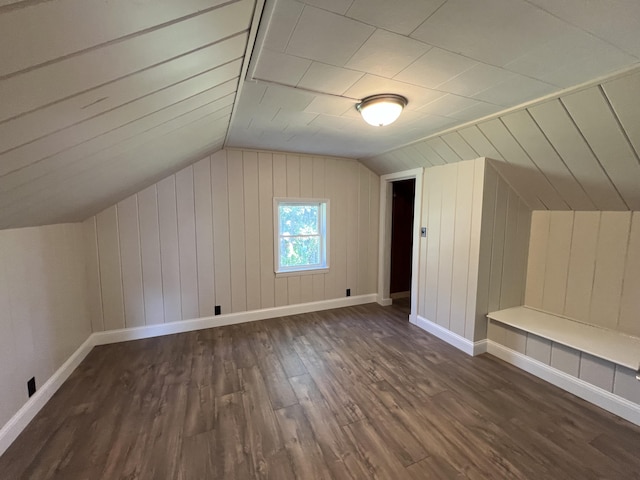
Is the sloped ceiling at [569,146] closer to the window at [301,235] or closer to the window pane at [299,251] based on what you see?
the window at [301,235]

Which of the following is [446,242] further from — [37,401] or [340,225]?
[37,401]

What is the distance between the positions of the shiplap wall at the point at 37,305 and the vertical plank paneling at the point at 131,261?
37cm

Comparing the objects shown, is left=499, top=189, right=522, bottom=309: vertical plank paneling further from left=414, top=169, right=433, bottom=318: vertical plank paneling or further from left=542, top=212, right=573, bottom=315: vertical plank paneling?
left=414, top=169, right=433, bottom=318: vertical plank paneling

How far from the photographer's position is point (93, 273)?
295 centimetres

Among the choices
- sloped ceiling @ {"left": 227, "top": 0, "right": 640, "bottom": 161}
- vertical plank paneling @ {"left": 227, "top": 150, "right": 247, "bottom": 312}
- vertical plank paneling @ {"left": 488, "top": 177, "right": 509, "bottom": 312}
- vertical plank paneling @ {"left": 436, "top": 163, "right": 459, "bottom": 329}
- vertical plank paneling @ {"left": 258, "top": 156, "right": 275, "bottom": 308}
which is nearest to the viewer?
sloped ceiling @ {"left": 227, "top": 0, "right": 640, "bottom": 161}

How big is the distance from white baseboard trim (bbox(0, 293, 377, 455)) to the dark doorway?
2.12 ft

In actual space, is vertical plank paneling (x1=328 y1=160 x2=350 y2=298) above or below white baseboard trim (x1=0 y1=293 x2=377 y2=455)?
above

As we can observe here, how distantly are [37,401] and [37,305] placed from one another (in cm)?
70

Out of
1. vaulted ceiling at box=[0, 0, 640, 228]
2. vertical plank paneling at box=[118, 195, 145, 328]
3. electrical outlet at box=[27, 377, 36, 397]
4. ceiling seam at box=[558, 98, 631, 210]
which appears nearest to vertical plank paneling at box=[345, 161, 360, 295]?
vaulted ceiling at box=[0, 0, 640, 228]

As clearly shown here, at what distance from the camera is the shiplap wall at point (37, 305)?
1.75 m

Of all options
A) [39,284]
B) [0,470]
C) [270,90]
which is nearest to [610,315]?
[270,90]

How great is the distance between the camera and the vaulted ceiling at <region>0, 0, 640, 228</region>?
78 centimetres

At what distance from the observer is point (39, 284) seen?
6.93 feet

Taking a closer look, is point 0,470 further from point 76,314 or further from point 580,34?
point 580,34
